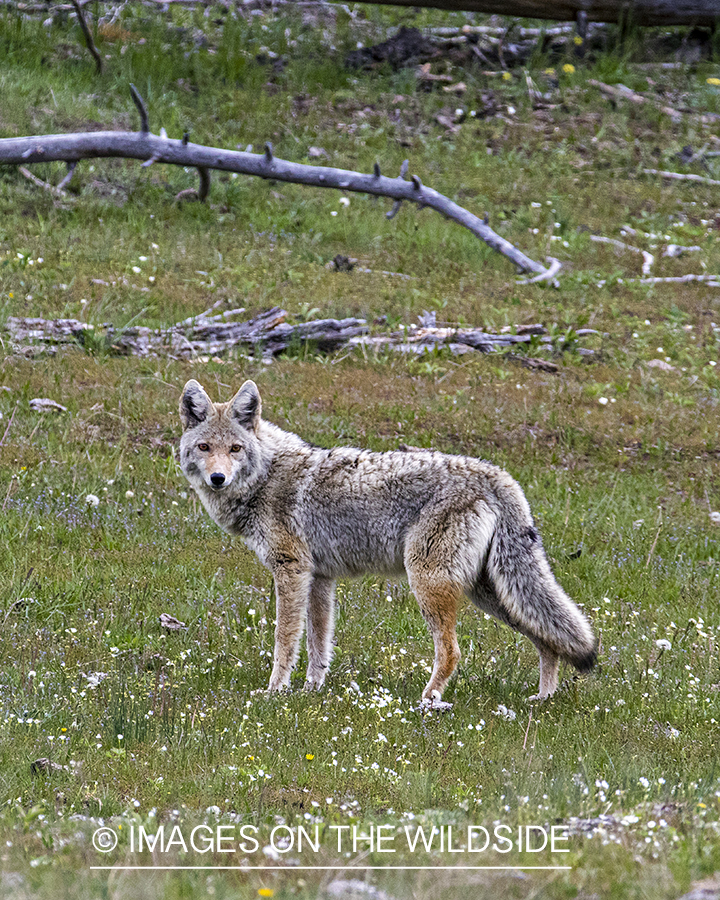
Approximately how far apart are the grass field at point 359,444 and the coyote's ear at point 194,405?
1.47 metres

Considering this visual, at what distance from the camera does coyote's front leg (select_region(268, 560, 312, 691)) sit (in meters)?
6.82

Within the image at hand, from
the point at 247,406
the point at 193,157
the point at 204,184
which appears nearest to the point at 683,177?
the point at 204,184

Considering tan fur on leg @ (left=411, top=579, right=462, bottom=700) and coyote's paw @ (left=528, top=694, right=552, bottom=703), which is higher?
tan fur on leg @ (left=411, top=579, right=462, bottom=700)

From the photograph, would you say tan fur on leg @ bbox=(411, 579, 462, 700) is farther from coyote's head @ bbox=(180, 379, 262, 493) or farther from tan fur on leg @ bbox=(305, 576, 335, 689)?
coyote's head @ bbox=(180, 379, 262, 493)

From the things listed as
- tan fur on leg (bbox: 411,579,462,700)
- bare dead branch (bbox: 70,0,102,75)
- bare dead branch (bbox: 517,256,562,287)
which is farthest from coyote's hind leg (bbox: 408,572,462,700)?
bare dead branch (bbox: 70,0,102,75)

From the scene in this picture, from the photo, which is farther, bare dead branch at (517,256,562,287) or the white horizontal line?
bare dead branch at (517,256,562,287)

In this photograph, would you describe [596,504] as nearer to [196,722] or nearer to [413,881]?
[196,722]

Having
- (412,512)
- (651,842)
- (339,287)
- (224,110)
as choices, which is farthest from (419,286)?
(651,842)

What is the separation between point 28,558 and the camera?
821 cm

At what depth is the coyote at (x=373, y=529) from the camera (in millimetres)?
6477

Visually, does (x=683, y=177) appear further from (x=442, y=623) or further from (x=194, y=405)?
(x=442, y=623)

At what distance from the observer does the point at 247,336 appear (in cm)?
1317

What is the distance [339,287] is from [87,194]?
557cm

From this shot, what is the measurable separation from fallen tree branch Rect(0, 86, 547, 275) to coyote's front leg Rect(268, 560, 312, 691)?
935 centimetres
